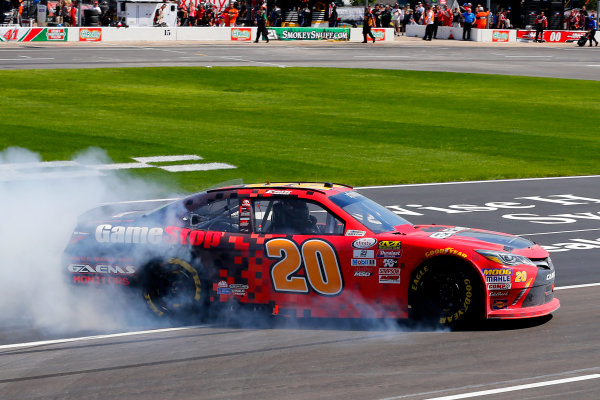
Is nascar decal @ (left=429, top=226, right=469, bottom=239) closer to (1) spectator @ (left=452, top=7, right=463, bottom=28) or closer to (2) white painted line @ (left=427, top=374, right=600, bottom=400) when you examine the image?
(2) white painted line @ (left=427, top=374, right=600, bottom=400)

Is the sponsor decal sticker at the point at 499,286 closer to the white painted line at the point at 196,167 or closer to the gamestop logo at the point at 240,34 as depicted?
the white painted line at the point at 196,167

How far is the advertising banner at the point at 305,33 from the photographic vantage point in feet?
209

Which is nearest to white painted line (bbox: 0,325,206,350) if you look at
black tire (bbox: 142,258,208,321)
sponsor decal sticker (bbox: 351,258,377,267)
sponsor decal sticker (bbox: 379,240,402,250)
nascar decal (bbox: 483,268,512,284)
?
black tire (bbox: 142,258,208,321)

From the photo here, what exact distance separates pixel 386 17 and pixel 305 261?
2377 inches

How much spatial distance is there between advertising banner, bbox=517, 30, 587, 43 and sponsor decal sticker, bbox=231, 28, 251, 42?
21.6m

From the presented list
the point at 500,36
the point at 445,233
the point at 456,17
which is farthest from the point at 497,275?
the point at 456,17

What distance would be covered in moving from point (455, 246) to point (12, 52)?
4264 cm

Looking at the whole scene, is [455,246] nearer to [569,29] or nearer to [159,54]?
[159,54]

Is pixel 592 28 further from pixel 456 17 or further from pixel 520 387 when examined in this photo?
pixel 520 387

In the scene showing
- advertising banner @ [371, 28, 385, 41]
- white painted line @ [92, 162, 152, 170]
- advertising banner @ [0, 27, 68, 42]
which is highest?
advertising banner @ [371, 28, 385, 41]

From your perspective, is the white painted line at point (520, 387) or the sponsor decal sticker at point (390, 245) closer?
the white painted line at point (520, 387)

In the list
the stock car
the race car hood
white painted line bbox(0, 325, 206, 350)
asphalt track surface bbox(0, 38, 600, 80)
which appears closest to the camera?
white painted line bbox(0, 325, 206, 350)

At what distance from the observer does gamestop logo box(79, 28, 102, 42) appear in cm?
5709

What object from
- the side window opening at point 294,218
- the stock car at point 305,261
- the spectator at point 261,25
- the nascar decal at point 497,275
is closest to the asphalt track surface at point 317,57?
the spectator at point 261,25
